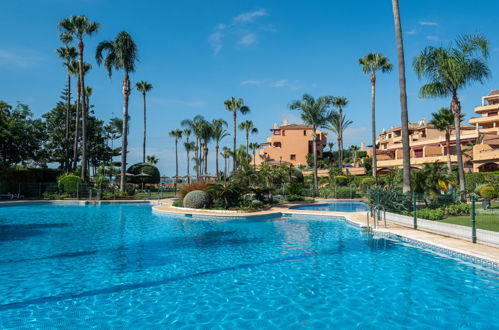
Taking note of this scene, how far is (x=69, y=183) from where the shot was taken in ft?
97.3

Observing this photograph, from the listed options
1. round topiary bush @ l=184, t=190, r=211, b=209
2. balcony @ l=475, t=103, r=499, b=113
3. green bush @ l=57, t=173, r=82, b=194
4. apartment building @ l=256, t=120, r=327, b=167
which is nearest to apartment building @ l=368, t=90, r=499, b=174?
balcony @ l=475, t=103, r=499, b=113

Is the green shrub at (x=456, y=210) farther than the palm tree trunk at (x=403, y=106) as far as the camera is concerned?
No

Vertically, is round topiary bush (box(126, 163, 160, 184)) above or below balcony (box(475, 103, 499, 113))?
below

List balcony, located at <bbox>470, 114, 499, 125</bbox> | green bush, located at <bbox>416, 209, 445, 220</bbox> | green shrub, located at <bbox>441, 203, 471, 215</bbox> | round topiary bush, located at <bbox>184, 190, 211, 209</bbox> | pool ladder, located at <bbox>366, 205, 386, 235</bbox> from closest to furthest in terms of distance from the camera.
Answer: green bush, located at <bbox>416, 209, 445, 220</bbox> < pool ladder, located at <bbox>366, 205, 386, 235</bbox> < green shrub, located at <bbox>441, 203, 471, 215</bbox> < round topiary bush, located at <bbox>184, 190, 211, 209</bbox> < balcony, located at <bbox>470, 114, 499, 125</bbox>

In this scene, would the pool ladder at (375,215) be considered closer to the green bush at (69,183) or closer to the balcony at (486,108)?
the green bush at (69,183)

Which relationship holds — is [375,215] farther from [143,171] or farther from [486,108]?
[486,108]

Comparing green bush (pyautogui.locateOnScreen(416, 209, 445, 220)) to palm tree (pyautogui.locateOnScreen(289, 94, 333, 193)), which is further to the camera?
palm tree (pyautogui.locateOnScreen(289, 94, 333, 193))

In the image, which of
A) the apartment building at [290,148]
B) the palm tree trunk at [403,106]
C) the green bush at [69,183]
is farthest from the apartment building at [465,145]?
the green bush at [69,183]

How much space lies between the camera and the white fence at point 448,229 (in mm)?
9036

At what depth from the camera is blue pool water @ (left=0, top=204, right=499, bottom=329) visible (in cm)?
523

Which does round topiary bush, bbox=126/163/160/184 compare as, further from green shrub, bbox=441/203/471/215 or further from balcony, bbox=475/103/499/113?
balcony, bbox=475/103/499/113

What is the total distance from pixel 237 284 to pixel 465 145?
52.2 m

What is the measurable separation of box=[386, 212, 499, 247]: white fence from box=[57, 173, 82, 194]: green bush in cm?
2768

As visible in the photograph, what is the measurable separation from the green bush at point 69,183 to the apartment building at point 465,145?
Answer: 1369 inches
